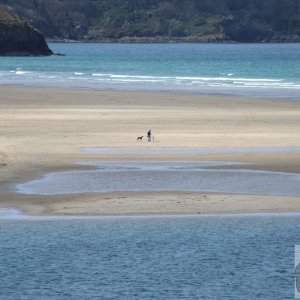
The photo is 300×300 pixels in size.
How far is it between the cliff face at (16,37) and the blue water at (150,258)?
11147cm

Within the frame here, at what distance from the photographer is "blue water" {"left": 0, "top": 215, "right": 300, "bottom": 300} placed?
15789 mm

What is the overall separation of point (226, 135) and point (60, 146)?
16.6 feet

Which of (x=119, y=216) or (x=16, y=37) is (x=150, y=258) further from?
(x=16, y=37)

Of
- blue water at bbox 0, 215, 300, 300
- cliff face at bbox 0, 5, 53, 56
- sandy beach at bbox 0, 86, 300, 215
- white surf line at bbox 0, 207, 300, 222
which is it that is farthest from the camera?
cliff face at bbox 0, 5, 53, 56

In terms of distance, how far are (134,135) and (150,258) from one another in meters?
14.4

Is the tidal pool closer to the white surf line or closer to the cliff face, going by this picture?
the white surf line

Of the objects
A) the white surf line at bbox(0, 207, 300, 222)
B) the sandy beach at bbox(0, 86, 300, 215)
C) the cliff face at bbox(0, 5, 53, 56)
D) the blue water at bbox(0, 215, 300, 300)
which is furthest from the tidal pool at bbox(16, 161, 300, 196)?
the cliff face at bbox(0, 5, 53, 56)

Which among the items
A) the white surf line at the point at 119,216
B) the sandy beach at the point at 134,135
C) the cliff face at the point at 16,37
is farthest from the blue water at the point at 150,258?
the cliff face at the point at 16,37

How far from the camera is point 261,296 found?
15.5 m

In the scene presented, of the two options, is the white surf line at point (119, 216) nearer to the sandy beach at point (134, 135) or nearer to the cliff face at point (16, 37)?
the sandy beach at point (134, 135)

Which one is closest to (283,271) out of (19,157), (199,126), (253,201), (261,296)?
(261,296)

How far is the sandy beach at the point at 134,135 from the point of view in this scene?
70.2ft

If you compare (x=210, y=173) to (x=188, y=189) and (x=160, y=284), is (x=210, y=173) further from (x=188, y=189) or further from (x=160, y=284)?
(x=160, y=284)

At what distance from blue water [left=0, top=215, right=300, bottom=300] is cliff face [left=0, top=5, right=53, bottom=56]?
111468 mm
